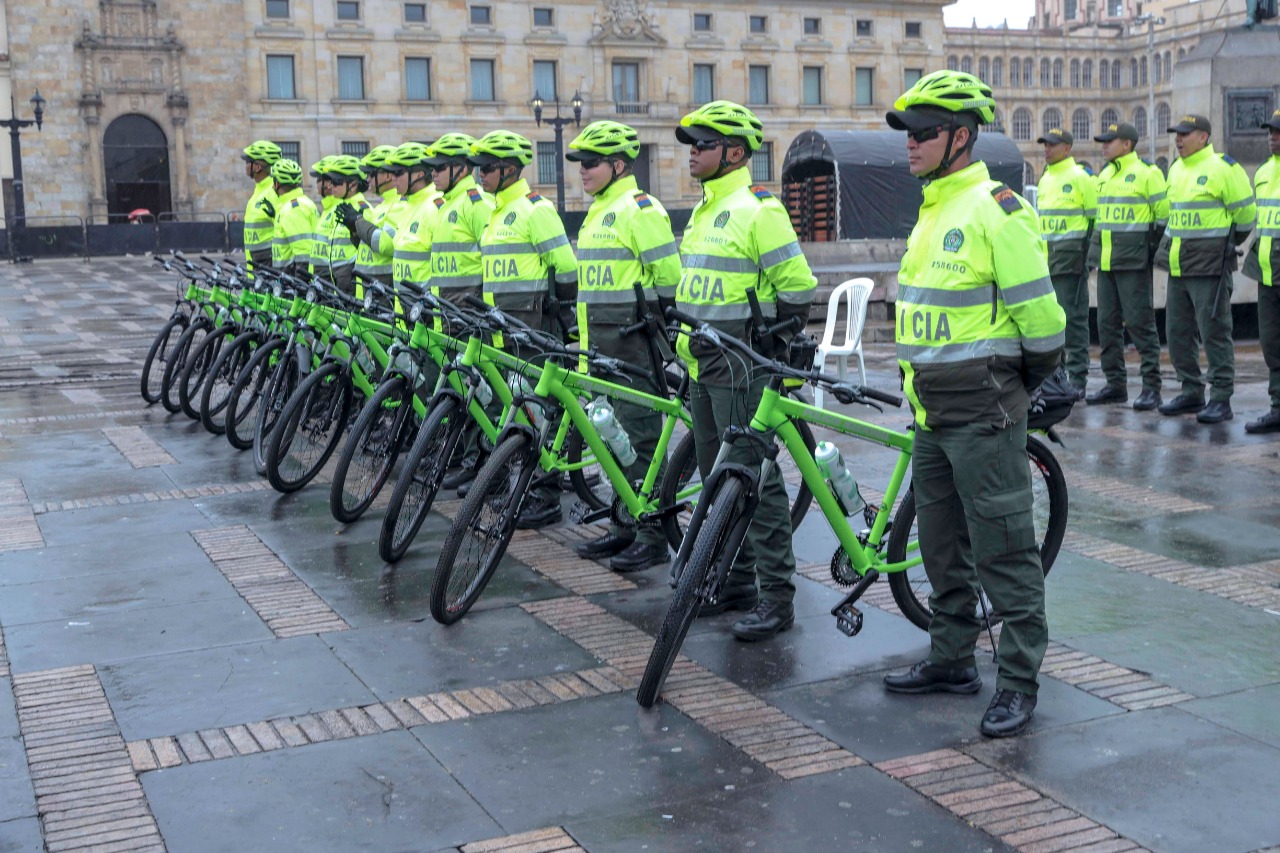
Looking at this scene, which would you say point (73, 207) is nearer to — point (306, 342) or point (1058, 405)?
point (306, 342)

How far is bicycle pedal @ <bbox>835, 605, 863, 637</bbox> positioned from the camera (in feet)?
18.1

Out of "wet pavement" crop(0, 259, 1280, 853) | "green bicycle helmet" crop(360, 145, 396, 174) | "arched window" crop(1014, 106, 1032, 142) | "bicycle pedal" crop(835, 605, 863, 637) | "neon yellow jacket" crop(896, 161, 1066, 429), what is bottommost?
"wet pavement" crop(0, 259, 1280, 853)

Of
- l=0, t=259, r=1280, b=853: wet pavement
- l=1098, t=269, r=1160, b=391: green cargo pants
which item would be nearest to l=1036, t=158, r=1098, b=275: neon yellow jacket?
l=1098, t=269, r=1160, b=391: green cargo pants

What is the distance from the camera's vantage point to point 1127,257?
11812mm

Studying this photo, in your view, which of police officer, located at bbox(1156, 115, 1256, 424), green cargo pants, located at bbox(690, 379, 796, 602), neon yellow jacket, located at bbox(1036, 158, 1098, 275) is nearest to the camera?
green cargo pants, located at bbox(690, 379, 796, 602)

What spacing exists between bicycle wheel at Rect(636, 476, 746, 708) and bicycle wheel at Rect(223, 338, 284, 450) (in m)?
5.27

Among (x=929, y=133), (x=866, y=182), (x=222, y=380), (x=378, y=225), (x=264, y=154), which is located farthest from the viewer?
(x=866, y=182)

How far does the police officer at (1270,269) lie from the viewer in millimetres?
10359

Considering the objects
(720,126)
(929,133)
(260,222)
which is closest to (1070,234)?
(720,126)

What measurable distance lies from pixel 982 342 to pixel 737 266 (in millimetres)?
1537

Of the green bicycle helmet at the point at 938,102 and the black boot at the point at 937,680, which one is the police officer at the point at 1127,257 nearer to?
the black boot at the point at 937,680

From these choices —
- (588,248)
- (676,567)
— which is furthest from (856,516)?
(588,248)

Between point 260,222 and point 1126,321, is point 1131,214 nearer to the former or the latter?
point 1126,321

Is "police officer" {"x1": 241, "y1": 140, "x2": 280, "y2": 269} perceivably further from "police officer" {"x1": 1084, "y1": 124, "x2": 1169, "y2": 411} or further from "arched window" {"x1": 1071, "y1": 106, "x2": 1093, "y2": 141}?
"arched window" {"x1": 1071, "y1": 106, "x2": 1093, "y2": 141}
